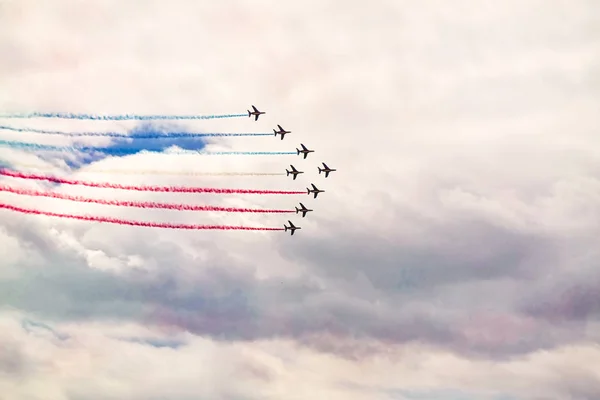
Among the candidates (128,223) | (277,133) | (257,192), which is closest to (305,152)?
(277,133)

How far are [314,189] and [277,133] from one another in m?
16.5

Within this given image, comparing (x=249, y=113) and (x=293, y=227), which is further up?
(x=249, y=113)

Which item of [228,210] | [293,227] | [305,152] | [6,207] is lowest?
[6,207]

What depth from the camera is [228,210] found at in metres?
144

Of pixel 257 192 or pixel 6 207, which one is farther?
pixel 257 192

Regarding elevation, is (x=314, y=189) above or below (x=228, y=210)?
above

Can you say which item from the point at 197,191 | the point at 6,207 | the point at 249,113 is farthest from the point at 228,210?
the point at 6,207

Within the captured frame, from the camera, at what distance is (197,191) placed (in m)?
141

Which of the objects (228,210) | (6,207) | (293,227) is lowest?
(6,207)

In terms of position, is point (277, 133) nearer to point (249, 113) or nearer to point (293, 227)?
point (249, 113)

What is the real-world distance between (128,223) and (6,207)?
897 inches

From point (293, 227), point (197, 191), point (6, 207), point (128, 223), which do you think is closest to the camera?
point (6, 207)

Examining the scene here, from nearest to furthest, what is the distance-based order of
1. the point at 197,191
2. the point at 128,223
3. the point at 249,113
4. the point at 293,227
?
the point at 128,223
the point at 197,191
the point at 249,113
the point at 293,227

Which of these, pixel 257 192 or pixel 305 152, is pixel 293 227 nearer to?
pixel 305 152
